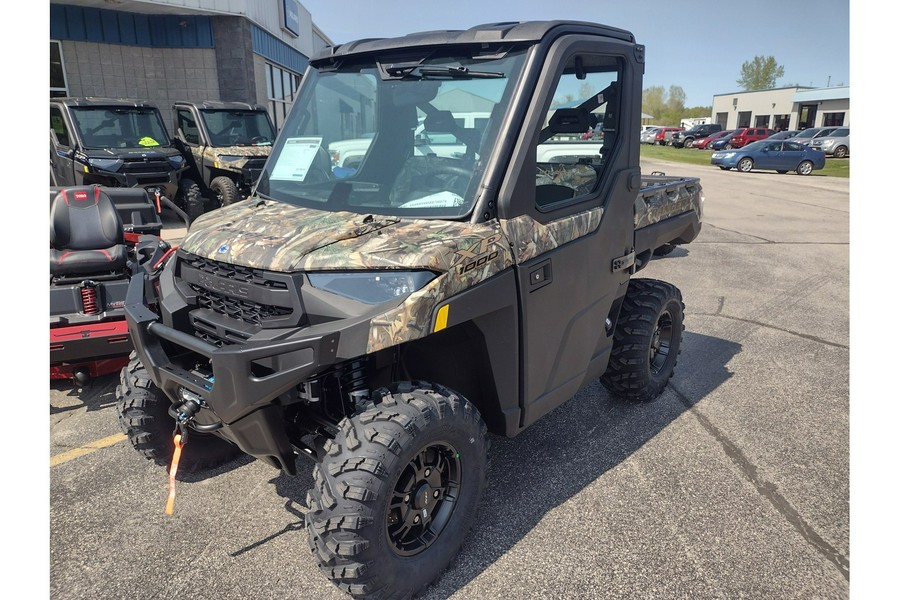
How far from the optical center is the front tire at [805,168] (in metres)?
25.8

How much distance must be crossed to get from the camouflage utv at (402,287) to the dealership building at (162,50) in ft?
49.6

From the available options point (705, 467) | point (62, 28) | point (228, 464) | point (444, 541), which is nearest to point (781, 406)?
point (705, 467)

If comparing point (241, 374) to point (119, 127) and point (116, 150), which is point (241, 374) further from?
point (119, 127)

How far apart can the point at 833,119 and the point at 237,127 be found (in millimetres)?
58021

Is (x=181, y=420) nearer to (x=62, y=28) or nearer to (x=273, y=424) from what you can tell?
(x=273, y=424)

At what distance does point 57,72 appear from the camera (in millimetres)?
15906

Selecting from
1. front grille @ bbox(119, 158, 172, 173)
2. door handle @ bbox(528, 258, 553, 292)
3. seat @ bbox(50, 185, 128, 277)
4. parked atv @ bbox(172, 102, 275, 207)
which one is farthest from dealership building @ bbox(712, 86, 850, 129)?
seat @ bbox(50, 185, 128, 277)

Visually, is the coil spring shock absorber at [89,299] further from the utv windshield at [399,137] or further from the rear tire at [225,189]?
the rear tire at [225,189]

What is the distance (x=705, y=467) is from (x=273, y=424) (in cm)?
258

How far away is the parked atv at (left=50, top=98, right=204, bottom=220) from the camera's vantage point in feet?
33.9

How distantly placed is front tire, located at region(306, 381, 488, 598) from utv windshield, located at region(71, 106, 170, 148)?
10.7m

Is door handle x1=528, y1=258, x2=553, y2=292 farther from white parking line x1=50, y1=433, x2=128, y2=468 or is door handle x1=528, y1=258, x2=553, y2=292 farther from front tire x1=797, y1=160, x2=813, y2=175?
front tire x1=797, y1=160, x2=813, y2=175

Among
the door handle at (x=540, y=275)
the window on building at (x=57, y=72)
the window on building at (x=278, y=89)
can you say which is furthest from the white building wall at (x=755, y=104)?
the door handle at (x=540, y=275)

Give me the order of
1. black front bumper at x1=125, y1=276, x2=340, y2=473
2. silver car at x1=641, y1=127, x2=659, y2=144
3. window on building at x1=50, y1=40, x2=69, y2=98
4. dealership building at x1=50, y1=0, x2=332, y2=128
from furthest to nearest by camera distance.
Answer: silver car at x1=641, y1=127, x2=659, y2=144, dealership building at x1=50, y1=0, x2=332, y2=128, window on building at x1=50, y1=40, x2=69, y2=98, black front bumper at x1=125, y1=276, x2=340, y2=473
